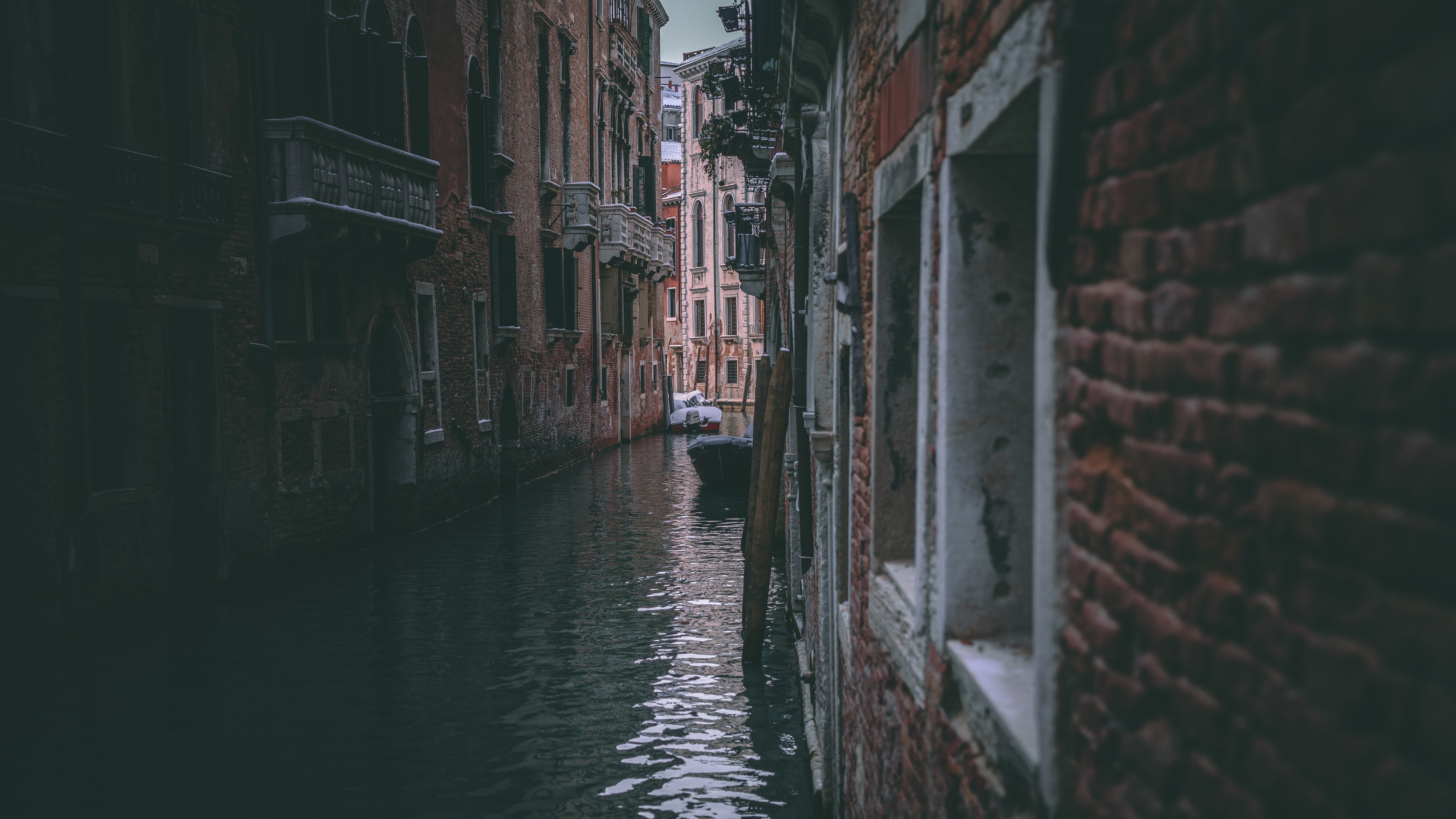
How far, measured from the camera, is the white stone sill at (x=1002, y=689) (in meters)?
1.81

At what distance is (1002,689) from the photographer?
6.63 feet

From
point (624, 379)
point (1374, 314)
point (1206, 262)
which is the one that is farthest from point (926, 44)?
point (624, 379)

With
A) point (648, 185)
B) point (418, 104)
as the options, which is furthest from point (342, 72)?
point (648, 185)

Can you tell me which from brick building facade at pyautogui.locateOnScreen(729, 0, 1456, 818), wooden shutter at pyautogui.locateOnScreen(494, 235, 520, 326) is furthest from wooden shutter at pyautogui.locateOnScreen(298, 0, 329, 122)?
brick building facade at pyautogui.locateOnScreen(729, 0, 1456, 818)

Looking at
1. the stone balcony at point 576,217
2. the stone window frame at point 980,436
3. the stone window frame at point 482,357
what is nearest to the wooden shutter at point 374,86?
the stone window frame at point 482,357

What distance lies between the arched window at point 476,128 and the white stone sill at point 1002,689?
1537cm

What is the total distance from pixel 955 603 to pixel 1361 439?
1531 mm

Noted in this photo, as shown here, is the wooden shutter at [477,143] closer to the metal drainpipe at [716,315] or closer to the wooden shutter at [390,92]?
the wooden shutter at [390,92]

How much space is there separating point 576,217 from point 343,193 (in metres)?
10.8

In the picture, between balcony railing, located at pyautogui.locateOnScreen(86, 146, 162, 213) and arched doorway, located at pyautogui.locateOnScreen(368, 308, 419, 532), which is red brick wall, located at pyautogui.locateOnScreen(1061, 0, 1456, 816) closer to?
balcony railing, located at pyautogui.locateOnScreen(86, 146, 162, 213)

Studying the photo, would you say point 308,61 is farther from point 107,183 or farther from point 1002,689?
point 1002,689

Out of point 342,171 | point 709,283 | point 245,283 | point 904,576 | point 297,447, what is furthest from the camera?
point 709,283

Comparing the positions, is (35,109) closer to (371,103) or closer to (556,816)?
(371,103)

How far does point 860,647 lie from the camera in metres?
3.96
